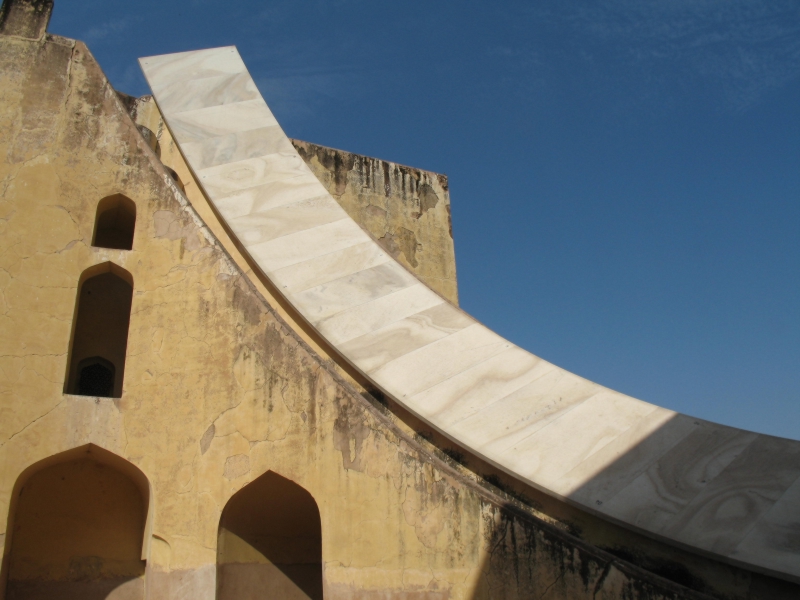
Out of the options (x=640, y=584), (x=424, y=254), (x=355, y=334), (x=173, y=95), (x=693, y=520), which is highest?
(x=173, y=95)

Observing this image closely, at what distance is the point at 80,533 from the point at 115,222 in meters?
1.88

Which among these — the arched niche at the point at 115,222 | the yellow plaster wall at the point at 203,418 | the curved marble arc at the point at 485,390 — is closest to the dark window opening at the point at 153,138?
the curved marble arc at the point at 485,390

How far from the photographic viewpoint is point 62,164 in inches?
172

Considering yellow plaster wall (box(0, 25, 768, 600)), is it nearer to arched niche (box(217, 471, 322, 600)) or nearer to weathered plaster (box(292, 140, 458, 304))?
arched niche (box(217, 471, 322, 600))

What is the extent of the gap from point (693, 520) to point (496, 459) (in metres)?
1.00

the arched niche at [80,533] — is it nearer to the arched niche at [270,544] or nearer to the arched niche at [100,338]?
the arched niche at [270,544]

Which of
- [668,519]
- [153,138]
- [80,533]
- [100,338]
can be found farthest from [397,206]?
[668,519]

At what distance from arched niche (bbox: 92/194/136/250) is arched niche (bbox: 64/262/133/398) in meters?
0.23

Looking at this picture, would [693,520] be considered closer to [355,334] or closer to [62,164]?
[355,334]

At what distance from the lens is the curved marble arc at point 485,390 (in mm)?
3729

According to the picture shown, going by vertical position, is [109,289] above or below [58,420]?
above

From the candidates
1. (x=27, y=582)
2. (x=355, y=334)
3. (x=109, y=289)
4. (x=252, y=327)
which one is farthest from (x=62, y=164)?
(x=27, y=582)

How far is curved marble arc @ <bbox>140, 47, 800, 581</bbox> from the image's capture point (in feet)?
12.2

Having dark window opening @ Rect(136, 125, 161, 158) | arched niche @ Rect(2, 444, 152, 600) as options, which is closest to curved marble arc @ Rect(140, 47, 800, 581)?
dark window opening @ Rect(136, 125, 161, 158)
